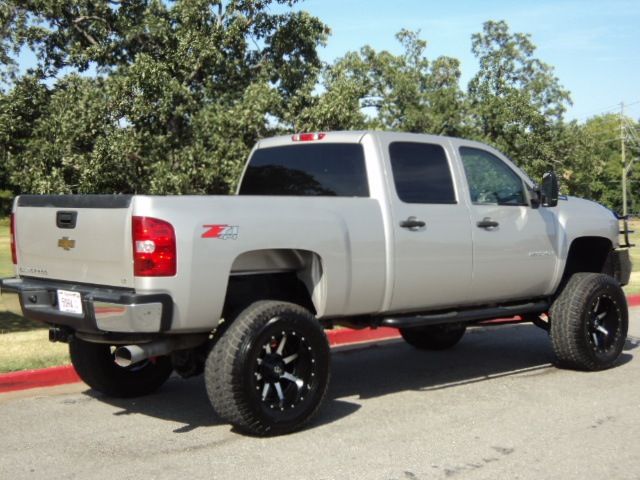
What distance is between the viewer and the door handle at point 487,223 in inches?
271

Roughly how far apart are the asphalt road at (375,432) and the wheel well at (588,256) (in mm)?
1009

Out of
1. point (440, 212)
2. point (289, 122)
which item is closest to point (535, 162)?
point (289, 122)

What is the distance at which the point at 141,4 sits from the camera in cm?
1933

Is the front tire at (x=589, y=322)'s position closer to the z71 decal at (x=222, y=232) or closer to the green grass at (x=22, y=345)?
the z71 decal at (x=222, y=232)

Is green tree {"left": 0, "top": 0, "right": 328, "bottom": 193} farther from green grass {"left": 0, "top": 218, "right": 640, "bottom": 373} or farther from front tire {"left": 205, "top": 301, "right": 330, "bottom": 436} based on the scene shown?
front tire {"left": 205, "top": 301, "right": 330, "bottom": 436}

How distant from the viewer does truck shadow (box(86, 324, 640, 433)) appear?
20.7 ft

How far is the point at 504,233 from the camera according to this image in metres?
7.09

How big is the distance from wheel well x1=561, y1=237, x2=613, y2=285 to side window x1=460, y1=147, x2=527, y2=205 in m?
1.12

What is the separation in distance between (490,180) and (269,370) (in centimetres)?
286

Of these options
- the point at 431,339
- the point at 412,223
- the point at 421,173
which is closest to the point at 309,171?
the point at 421,173

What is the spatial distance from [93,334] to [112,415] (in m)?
1.03

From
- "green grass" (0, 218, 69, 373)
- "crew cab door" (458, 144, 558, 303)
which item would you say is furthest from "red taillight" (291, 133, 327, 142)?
"green grass" (0, 218, 69, 373)

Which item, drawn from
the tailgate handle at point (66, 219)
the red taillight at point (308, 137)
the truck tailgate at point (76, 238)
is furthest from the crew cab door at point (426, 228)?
the tailgate handle at point (66, 219)

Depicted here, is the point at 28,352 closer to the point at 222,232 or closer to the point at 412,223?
the point at 222,232
